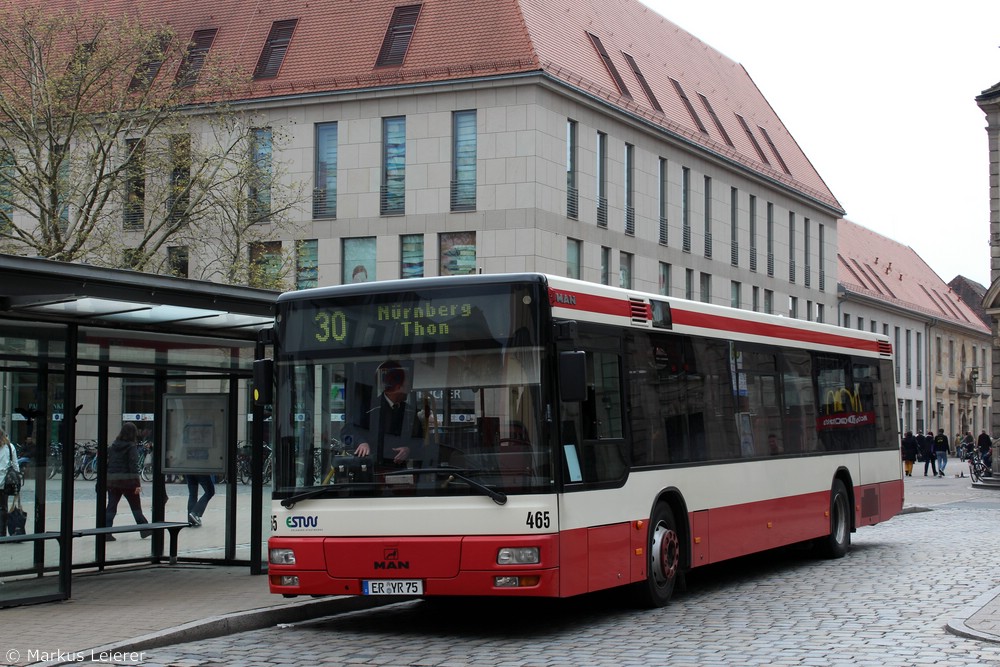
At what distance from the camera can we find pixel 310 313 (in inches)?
461

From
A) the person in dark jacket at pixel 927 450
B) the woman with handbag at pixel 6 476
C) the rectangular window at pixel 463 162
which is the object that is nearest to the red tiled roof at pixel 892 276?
the person in dark jacket at pixel 927 450

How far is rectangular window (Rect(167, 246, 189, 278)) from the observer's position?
45.0m

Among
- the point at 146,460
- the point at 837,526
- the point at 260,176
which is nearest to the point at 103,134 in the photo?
the point at 260,176

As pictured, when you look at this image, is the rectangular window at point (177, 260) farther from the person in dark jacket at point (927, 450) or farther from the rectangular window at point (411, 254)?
the person in dark jacket at point (927, 450)

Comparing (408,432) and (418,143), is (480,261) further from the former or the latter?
(408,432)

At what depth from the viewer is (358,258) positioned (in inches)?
1948

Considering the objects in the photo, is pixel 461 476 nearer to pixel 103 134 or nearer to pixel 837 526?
pixel 837 526

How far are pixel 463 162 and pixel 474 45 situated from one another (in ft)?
12.9

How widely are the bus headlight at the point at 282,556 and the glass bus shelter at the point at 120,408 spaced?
222 centimetres

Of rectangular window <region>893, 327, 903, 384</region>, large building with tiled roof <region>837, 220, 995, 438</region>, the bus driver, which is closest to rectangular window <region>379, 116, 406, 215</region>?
large building with tiled roof <region>837, 220, 995, 438</region>

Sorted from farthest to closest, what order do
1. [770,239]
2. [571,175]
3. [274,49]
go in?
1. [770,239]
2. [274,49]
3. [571,175]

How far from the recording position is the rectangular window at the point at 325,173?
163 feet

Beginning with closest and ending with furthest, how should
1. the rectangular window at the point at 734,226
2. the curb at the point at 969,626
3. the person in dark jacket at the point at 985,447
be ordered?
the curb at the point at 969,626 < the person in dark jacket at the point at 985,447 < the rectangular window at the point at 734,226

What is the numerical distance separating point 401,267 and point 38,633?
125 ft
